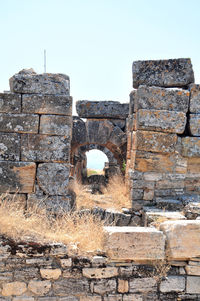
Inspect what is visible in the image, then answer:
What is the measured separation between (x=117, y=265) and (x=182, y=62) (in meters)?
4.77

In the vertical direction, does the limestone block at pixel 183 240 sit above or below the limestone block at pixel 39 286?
above

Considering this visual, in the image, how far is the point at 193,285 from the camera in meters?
3.73

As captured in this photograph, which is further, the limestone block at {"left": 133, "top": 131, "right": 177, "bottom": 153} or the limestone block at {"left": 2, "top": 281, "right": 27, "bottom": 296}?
the limestone block at {"left": 133, "top": 131, "right": 177, "bottom": 153}

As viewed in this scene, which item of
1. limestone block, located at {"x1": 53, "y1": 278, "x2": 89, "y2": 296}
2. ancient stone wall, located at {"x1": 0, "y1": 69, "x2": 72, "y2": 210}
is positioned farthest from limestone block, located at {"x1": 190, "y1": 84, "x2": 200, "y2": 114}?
limestone block, located at {"x1": 53, "y1": 278, "x2": 89, "y2": 296}

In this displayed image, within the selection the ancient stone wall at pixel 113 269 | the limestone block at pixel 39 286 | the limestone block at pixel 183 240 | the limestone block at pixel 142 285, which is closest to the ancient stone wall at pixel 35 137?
the ancient stone wall at pixel 113 269

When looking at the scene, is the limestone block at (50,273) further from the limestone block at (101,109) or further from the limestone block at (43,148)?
the limestone block at (101,109)

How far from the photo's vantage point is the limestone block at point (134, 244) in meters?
3.62

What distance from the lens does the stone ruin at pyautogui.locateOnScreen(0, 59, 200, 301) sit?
11.8 ft

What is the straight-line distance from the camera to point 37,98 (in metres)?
5.62

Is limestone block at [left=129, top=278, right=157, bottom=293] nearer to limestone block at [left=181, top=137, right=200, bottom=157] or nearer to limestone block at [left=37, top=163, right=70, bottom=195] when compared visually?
limestone block at [left=37, top=163, right=70, bottom=195]

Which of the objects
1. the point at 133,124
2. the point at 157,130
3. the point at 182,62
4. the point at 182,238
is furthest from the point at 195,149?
the point at 182,238

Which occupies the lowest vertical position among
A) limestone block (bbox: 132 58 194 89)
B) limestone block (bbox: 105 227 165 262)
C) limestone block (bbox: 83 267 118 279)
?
limestone block (bbox: 83 267 118 279)

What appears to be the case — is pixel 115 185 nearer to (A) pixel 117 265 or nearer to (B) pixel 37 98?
(B) pixel 37 98

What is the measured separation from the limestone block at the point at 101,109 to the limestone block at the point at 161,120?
11.1 ft
